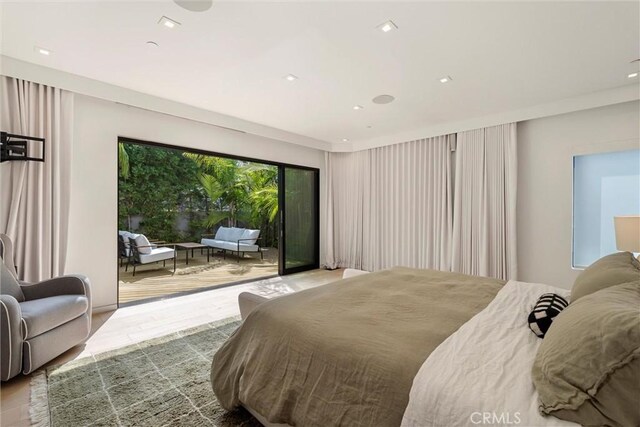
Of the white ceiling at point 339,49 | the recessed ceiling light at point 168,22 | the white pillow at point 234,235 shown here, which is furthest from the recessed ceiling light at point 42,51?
the white pillow at point 234,235

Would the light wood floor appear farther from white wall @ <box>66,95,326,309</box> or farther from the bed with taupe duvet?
the bed with taupe duvet

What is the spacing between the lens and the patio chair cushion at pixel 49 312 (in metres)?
2.09

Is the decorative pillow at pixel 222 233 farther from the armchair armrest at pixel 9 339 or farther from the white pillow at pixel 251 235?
the armchair armrest at pixel 9 339

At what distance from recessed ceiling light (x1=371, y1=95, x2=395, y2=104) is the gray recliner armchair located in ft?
11.8

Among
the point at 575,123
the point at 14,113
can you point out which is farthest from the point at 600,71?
the point at 14,113

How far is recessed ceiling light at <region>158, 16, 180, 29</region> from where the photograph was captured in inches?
83.4

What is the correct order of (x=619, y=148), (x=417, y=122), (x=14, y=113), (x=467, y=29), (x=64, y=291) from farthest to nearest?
(x=417, y=122) → (x=619, y=148) → (x=14, y=113) → (x=64, y=291) → (x=467, y=29)

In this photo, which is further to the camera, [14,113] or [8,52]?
[14,113]

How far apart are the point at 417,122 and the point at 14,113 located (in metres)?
4.81

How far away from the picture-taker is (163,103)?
3662mm

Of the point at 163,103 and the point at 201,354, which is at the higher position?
the point at 163,103

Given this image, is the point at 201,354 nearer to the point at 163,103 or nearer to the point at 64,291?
the point at 64,291

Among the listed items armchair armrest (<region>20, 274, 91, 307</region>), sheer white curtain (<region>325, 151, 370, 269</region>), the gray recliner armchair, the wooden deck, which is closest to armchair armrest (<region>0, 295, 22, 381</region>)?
the gray recliner armchair

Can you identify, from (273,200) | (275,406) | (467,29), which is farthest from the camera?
(273,200)
